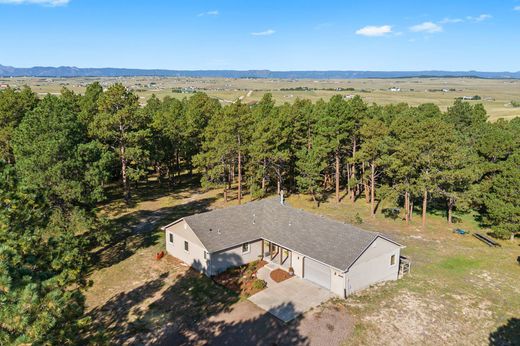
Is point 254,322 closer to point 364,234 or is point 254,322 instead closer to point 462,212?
point 364,234

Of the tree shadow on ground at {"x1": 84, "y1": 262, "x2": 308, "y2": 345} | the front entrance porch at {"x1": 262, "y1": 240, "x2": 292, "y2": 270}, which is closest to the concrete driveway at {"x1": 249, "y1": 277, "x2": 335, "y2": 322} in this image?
the tree shadow on ground at {"x1": 84, "y1": 262, "x2": 308, "y2": 345}

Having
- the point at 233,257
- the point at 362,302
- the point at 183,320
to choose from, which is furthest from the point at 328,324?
the point at 233,257

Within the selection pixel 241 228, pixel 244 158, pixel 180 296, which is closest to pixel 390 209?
pixel 244 158

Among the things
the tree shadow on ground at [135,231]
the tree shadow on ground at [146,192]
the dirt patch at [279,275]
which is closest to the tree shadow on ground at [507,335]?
the dirt patch at [279,275]

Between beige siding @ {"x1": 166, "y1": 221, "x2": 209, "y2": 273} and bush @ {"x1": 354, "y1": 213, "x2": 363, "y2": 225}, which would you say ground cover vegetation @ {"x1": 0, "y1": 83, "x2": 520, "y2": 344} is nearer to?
bush @ {"x1": 354, "y1": 213, "x2": 363, "y2": 225}

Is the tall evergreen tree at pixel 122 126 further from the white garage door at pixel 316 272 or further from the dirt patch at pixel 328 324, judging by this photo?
the dirt patch at pixel 328 324

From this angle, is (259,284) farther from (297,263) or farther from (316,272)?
(316,272)

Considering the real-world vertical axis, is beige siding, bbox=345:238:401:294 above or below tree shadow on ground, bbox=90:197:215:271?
above
